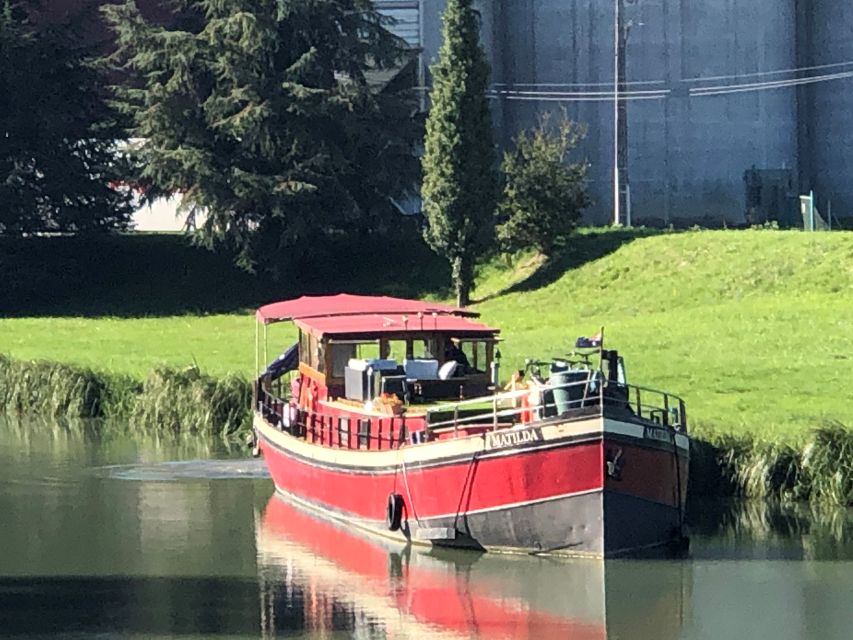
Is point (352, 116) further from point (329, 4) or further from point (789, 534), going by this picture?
point (789, 534)

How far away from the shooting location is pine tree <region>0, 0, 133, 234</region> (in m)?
59.0

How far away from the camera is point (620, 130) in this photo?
59.0 metres

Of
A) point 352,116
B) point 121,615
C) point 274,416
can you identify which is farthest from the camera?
point 352,116

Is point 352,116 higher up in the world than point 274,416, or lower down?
higher up

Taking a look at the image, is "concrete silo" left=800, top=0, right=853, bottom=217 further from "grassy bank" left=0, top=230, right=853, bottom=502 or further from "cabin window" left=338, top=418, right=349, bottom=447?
"cabin window" left=338, top=418, right=349, bottom=447

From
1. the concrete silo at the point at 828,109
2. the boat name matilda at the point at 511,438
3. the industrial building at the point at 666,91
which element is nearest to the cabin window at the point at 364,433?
the boat name matilda at the point at 511,438

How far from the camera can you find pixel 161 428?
35344 mm

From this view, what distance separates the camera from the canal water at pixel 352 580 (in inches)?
808

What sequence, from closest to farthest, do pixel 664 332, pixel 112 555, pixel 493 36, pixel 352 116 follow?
pixel 112 555 < pixel 664 332 < pixel 352 116 < pixel 493 36

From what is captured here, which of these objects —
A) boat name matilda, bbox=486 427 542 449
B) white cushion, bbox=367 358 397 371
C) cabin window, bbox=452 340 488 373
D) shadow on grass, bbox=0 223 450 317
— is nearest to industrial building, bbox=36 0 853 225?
shadow on grass, bbox=0 223 450 317

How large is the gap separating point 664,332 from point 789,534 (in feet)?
56.3

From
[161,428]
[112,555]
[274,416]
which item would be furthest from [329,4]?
[112,555]

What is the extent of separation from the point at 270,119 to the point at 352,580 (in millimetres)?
34203

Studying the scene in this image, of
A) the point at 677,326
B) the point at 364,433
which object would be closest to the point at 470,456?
the point at 364,433
